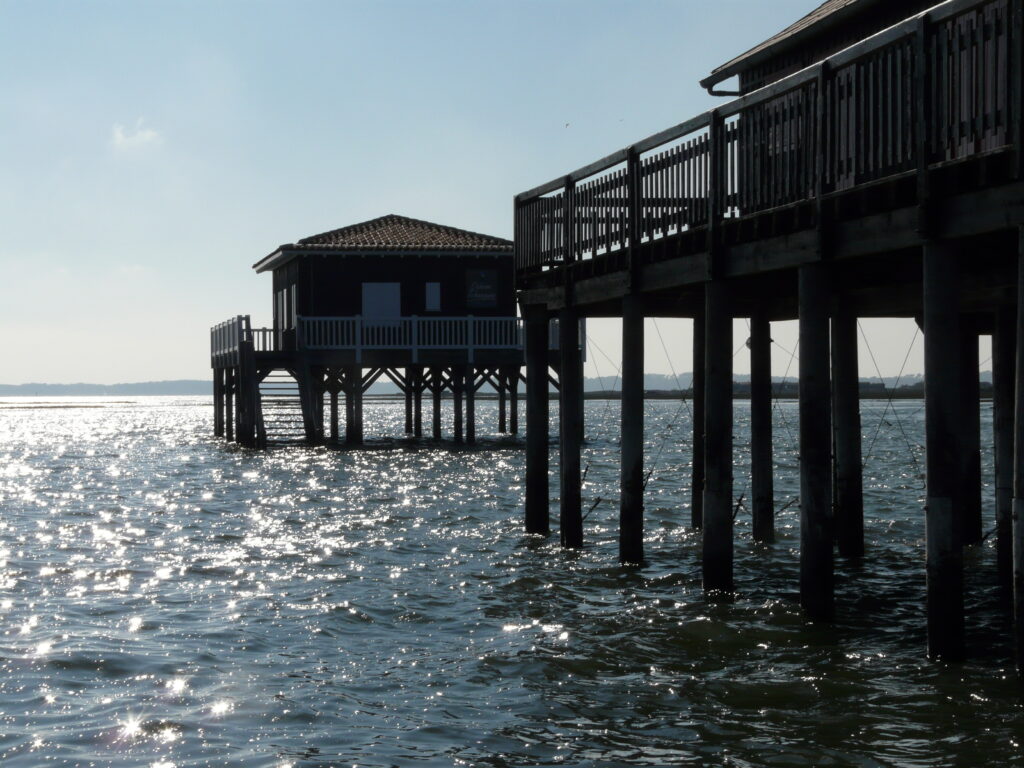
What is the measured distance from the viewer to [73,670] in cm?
1032

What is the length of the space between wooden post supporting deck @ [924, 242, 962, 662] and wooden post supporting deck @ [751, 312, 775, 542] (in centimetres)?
654

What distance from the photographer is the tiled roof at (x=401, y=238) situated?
3816 cm

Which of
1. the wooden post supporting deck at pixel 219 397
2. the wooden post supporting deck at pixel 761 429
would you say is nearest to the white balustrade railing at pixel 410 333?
the wooden post supporting deck at pixel 219 397

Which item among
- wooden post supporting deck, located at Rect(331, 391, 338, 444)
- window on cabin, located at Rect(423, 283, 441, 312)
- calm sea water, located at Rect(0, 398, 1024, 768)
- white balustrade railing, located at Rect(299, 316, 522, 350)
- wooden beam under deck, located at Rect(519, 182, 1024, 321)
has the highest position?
window on cabin, located at Rect(423, 283, 441, 312)

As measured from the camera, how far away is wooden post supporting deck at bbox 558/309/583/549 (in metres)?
15.9

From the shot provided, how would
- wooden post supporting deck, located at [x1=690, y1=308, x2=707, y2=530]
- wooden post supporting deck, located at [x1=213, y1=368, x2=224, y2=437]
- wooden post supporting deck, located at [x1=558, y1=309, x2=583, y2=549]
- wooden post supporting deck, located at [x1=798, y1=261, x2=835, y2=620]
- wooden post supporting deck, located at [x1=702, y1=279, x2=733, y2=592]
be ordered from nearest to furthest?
1. wooden post supporting deck, located at [x1=798, y1=261, x2=835, y2=620]
2. wooden post supporting deck, located at [x1=702, y1=279, x2=733, y2=592]
3. wooden post supporting deck, located at [x1=558, y1=309, x2=583, y2=549]
4. wooden post supporting deck, located at [x1=690, y1=308, x2=707, y2=530]
5. wooden post supporting deck, located at [x1=213, y1=368, x2=224, y2=437]

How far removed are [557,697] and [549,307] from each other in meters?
8.30

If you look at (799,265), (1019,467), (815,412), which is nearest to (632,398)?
(815,412)

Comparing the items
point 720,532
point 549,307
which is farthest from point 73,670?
point 549,307

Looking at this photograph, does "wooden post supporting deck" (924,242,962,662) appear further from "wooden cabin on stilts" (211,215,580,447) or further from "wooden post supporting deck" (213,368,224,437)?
"wooden post supporting deck" (213,368,224,437)

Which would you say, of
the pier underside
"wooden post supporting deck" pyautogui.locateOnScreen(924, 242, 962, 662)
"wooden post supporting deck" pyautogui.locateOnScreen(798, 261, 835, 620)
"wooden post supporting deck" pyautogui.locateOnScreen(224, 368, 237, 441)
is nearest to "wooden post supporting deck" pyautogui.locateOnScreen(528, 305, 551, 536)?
"wooden post supporting deck" pyautogui.locateOnScreen(798, 261, 835, 620)

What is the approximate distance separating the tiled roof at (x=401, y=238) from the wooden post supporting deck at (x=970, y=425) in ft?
75.5

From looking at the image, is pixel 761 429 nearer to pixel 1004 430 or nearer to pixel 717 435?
pixel 1004 430

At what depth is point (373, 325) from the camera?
37.2 metres
